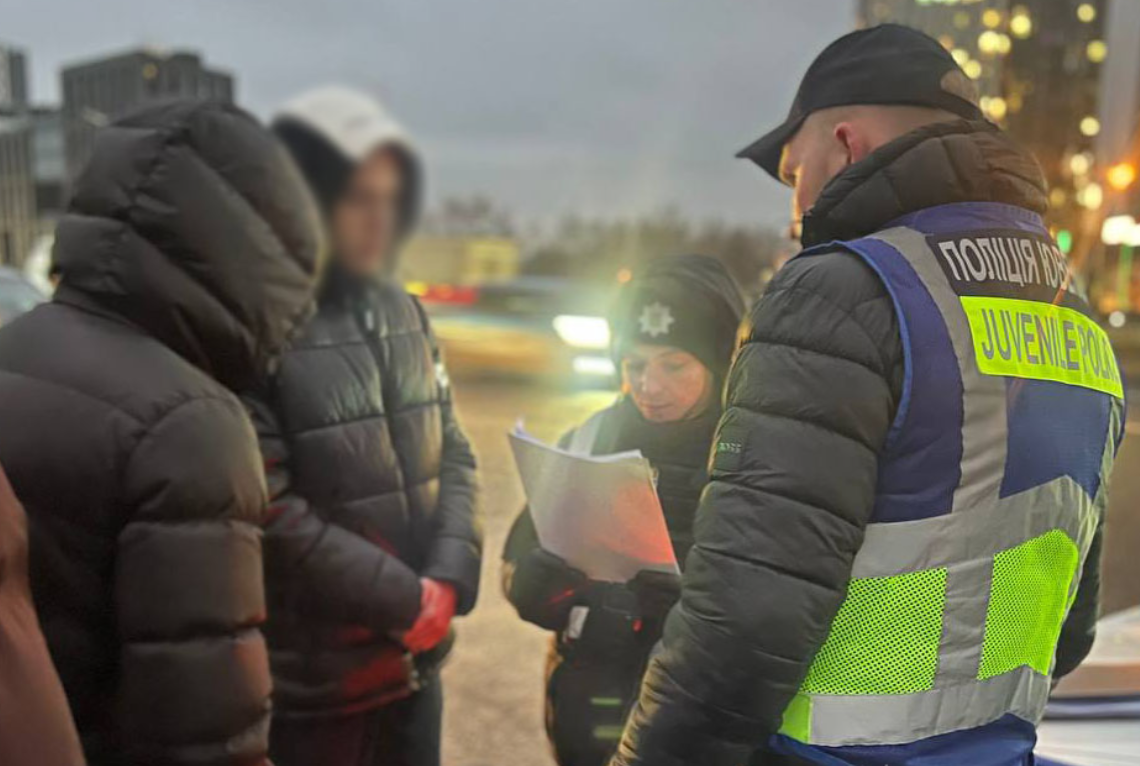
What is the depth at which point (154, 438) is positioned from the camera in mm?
1237

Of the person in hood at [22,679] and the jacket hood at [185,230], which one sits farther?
the jacket hood at [185,230]

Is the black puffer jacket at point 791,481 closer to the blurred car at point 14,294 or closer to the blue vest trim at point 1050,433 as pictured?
the blue vest trim at point 1050,433

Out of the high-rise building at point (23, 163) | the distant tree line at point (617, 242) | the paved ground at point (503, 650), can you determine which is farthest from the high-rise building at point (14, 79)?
the paved ground at point (503, 650)

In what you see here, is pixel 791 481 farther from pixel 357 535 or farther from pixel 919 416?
pixel 357 535

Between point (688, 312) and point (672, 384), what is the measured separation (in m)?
0.17

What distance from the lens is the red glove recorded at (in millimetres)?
2158

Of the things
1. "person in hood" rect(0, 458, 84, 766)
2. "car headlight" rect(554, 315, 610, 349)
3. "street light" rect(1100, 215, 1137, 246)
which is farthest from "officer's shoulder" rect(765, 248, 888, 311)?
"street light" rect(1100, 215, 1137, 246)

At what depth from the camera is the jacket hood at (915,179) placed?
1.32 meters

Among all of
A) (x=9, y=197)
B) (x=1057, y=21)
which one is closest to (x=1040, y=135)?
(x=1057, y=21)

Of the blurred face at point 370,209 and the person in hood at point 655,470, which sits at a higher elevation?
the blurred face at point 370,209

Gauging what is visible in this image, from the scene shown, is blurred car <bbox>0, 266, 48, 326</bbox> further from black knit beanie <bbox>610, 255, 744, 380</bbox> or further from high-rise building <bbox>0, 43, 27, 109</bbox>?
high-rise building <bbox>0, 43, 27, 109</bbox>

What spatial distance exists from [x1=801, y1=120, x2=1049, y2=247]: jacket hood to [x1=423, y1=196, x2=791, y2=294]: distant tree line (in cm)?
91

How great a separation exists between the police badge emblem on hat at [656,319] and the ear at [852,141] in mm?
679

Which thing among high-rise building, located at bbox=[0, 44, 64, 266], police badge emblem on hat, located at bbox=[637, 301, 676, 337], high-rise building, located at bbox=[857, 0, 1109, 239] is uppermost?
high-rise building, located at bbox=[857, 0, 1109, 239]
